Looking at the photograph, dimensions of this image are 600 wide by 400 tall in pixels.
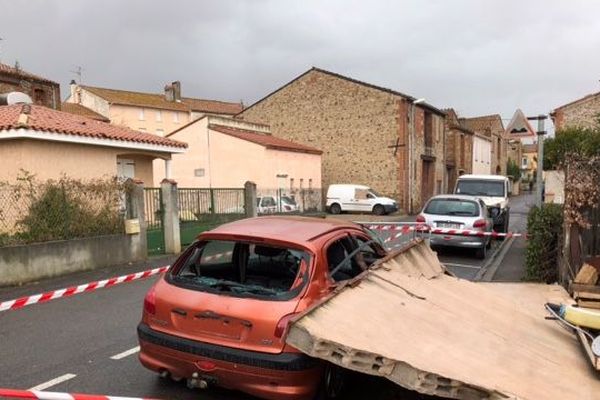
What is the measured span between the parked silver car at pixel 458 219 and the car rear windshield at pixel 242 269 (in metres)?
9.10

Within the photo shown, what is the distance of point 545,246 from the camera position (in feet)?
28.8

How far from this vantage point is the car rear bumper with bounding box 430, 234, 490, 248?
12.6m

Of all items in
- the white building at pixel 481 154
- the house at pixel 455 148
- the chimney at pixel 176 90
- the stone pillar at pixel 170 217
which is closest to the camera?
the stone pillar at pixel 170 217

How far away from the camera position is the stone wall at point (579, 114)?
1364 inches

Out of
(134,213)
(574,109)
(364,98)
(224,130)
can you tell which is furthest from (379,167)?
(134,213)

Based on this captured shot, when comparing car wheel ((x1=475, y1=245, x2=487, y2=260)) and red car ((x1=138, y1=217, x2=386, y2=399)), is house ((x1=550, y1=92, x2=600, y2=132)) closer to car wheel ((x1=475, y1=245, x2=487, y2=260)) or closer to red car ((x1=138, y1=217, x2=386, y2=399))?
car wheel ((x1=475, y1=245, x2=487, y2=260))

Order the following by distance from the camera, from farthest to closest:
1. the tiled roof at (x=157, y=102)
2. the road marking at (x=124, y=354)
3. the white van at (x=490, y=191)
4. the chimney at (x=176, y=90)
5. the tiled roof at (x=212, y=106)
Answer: the tiled roof at (x=212, y=106)
the chimney at (x=176, y=90)
the tiled roof at (x=157, y=102)
the white van at (x=490, y=191)
the road marking at (x=124, y=354)

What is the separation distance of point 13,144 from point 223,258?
10728 millimetres

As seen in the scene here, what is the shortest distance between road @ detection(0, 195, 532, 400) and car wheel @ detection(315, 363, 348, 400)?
275 mm

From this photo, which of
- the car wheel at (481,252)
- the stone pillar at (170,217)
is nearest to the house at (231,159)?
the stone pillar at (170,217)

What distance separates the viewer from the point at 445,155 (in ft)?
138

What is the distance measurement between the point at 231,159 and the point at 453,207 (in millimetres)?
17018

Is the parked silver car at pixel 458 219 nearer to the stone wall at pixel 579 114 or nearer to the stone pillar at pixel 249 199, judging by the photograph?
the stone pillar at pixel 249 199

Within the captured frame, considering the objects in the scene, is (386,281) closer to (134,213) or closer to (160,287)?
(160,287)
